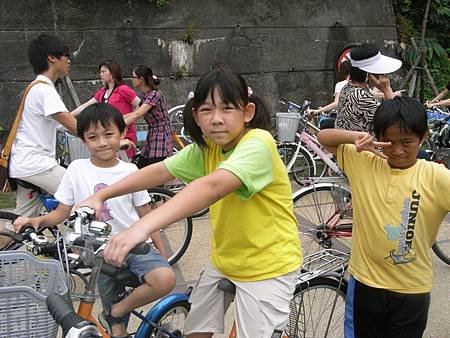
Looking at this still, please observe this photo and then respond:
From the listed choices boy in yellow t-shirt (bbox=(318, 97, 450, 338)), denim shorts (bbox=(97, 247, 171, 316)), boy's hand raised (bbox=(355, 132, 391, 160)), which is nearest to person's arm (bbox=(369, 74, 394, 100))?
boy in yellow t-shirt (bbox=(318, 97, 450, 338))

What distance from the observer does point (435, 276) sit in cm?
451

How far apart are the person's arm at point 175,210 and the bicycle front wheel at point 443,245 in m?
3.26

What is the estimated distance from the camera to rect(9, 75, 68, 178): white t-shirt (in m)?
3.83

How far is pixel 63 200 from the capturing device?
114 inches

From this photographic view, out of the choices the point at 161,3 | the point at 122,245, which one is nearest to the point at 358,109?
the point at 122,245

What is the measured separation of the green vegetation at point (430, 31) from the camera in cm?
1124

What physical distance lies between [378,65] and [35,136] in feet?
8.54

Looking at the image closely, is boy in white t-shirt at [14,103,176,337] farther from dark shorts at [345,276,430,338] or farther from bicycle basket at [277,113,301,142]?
bicycle basket at [277,113,301,142]

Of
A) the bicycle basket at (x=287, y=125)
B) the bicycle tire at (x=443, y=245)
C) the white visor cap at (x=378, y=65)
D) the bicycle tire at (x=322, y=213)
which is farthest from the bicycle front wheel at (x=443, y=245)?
the bicycle basket at (x=287, y=125)

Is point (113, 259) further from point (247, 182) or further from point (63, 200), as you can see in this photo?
point (63, 200)

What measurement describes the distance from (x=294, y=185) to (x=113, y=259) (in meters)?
5.95

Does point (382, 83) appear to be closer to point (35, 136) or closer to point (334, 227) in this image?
point (334, 227)

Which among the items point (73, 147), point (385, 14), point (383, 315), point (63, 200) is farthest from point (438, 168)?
point (385, 14)

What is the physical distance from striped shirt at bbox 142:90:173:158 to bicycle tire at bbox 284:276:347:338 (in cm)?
280
